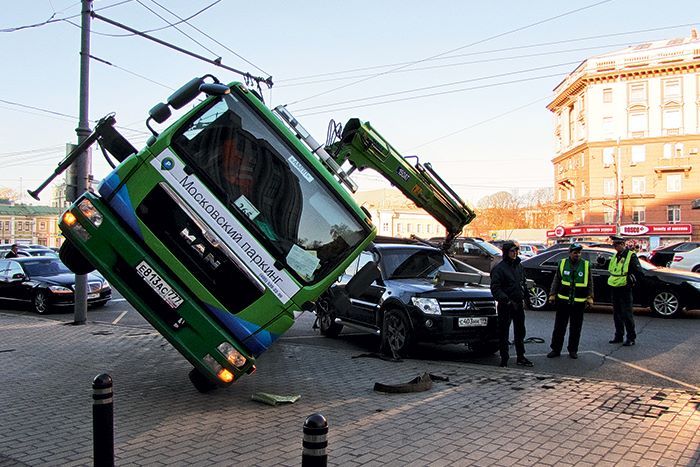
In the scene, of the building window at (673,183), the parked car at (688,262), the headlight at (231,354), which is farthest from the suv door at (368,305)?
the building window at (673,183)

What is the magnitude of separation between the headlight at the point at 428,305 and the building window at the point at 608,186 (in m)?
66.1

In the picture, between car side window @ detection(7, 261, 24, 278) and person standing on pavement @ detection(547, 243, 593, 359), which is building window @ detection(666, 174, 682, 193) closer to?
person standing on pavement @ detection(547, 243, 593, 359)

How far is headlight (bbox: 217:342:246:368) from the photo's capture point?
5.67 metres

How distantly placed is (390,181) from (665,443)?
5937mm

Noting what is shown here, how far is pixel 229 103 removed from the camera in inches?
247

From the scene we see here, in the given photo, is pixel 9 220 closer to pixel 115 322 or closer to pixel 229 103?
pixel 115 322

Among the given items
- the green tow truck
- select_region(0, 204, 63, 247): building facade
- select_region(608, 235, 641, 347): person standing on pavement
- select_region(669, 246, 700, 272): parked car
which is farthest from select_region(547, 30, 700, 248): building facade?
select_region(0, 204, 63, 247): building facade

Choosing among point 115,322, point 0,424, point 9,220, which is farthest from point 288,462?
point 9,220

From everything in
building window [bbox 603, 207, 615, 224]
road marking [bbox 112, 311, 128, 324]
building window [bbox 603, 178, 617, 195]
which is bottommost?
road marking [bbox 112, 311, 128, 324]

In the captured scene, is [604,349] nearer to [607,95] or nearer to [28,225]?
[607,95]

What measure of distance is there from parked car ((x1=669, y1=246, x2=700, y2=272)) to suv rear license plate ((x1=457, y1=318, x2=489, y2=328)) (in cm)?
1545

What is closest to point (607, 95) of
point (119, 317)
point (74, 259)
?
point (119, 317)

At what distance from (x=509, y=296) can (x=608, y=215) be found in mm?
65266

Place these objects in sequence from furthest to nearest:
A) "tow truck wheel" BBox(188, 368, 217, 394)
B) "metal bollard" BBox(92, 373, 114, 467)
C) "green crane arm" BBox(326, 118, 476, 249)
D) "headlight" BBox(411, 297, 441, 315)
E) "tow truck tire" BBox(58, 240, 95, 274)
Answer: "green crane arm" BBox(326, 118, 476, 249) < "headlight" BBox(411, 297, 441, 315) < "tow truck tire" BBox(58, 240, 95, 274) < "tow truck wheel" BBox(188, 368, 217, 394) < "metal bollard" BBox(92, 373, 114, 467)
